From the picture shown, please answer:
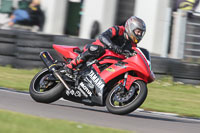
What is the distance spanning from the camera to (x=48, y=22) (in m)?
19.2

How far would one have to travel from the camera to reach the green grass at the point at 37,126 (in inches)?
194

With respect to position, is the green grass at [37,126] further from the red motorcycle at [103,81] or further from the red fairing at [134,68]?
the red fairing at [134,68]

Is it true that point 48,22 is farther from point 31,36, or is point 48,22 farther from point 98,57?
point 98,57

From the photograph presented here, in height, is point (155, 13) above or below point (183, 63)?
above

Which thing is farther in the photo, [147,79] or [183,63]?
[183,63]

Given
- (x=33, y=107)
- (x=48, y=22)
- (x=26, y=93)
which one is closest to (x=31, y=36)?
(x=26, y=93)

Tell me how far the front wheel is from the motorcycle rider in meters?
0.54

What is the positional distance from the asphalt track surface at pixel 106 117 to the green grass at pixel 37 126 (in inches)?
17.2

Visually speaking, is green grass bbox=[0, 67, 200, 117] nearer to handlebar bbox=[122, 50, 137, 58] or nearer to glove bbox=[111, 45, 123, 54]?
handlebar bbox=[122, 50, 137, 58]

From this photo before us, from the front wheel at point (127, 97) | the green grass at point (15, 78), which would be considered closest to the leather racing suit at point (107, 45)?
the front wheel at point (127, 97)

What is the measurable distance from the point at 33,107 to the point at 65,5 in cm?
1277

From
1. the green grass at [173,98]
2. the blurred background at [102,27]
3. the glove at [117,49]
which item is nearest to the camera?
the glove at [117,49]

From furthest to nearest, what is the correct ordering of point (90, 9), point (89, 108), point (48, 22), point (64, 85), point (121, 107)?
1. point (48, 22)
2. point (90, 9)
3. point (89, 108)
4. point (64, 85)
5. point (121, 107)

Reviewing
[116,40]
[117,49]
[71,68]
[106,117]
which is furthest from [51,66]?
[106,117]
